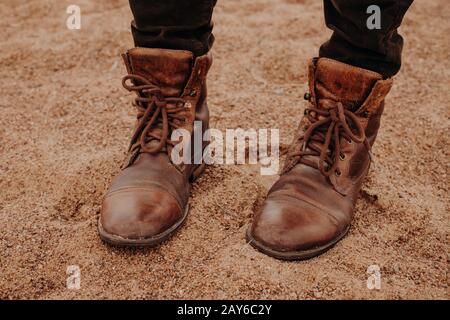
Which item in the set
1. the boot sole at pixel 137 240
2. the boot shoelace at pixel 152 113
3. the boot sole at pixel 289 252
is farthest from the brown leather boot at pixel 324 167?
the boot shoelace at pixel 152 113

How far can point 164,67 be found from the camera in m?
1.11

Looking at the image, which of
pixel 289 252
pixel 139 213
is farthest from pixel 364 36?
pixel 139 213

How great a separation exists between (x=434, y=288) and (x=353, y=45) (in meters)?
0.56

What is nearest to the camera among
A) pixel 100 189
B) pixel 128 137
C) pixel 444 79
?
pixel 100 189

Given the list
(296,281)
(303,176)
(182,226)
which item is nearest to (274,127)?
(303,176)

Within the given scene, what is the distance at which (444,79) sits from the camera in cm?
188

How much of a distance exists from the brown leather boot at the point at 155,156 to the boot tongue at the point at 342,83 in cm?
29

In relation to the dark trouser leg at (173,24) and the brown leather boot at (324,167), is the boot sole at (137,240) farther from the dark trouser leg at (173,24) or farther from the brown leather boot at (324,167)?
the dark trouser leg at (173,24)

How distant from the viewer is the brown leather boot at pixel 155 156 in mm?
1036

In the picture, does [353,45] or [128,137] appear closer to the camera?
[353,45]

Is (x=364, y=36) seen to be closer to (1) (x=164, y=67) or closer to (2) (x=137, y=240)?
(1) (x=164, y=67)

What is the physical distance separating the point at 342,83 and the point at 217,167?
0.48m

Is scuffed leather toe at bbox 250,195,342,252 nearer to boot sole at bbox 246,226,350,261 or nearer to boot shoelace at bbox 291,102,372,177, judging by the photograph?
boot sole at bbox 246,226,350,261

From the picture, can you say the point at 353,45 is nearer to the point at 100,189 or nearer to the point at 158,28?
the point at 158,28
